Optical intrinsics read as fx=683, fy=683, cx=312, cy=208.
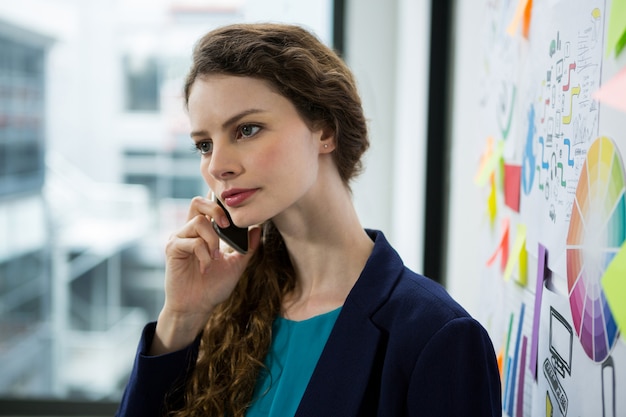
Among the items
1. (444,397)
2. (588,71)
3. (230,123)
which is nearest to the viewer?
(588,71)

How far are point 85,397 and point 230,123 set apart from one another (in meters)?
2.15

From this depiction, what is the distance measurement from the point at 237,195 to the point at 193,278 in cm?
26

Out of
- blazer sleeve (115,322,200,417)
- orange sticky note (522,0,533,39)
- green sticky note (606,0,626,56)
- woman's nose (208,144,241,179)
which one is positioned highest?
orange sticky note (522,0,533,39)

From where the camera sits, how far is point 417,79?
205 cm

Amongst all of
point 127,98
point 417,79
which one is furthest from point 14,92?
point 417,79

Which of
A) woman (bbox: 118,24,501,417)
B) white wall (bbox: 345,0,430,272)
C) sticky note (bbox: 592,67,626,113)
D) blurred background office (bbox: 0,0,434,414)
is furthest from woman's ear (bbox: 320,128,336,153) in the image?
blurred background office (bbox: 0,0,434,414)

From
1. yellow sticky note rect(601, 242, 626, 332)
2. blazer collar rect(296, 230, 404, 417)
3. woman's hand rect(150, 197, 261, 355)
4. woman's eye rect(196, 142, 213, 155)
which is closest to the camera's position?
yellow sticky note rect(601, 242, 626, 332)

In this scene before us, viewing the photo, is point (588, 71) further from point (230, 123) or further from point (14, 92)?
point (14, 92)

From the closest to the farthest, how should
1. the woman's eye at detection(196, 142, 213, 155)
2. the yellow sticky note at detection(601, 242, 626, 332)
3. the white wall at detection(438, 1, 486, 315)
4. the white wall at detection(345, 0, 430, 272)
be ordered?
the yellow sticky note at detection(601, 242, 626, 332) → the woman's eye at detection(196, 142, 213, 155) → the white wall at detection(438, 1, 486, 315) → the white wall at detection(345, 0, 430, 272)

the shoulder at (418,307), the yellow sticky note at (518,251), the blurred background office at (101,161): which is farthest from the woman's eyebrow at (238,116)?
the blurred background office at (101,161)

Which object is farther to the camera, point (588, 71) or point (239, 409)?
point (239, 409)

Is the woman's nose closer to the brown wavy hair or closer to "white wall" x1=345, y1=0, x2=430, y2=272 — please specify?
the brown wavy hair

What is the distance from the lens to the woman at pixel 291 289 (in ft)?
3.08

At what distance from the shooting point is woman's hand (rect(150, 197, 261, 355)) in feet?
3.97
